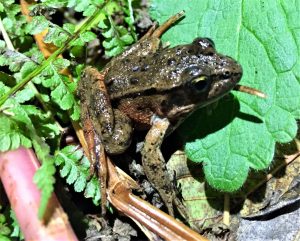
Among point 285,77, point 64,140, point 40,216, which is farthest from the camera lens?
point 64,140

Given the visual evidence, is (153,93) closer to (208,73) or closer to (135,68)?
(135,68)

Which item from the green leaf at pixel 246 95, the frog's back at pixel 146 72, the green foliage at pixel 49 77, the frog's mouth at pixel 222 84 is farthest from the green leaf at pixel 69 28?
the frog's mouth at pixel 222 84

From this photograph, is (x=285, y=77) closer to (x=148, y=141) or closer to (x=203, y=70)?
(x=203, y=70)

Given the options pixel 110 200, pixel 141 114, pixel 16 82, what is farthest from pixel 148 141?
pixel 16 82

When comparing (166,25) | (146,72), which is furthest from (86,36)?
(166,25)

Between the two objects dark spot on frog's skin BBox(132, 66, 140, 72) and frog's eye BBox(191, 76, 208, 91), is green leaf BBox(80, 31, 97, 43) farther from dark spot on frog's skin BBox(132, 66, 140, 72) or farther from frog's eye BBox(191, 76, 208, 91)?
frog's eye BBox(191, 76, 208, 91)

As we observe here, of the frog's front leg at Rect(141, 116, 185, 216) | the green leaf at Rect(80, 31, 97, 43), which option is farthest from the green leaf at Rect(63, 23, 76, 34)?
the frog's front leg at Rect(141, 116, 185, 216)
